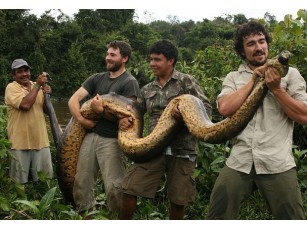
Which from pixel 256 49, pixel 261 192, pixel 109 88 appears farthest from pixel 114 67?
pixel 261 192

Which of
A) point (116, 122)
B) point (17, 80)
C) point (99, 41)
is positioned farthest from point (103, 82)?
point (99, 41)

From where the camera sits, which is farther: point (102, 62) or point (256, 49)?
point (102, 62)

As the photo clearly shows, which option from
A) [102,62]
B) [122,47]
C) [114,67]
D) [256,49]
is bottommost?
[114,67]

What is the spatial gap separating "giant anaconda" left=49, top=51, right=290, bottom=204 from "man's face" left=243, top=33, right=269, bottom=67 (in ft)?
0.84

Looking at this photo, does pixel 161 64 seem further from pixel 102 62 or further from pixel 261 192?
pixel 102 62

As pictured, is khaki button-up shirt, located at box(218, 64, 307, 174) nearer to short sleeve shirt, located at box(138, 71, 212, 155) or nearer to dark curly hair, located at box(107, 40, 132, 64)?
short sleeve shirt, located at box(138, 71, 212, 155)

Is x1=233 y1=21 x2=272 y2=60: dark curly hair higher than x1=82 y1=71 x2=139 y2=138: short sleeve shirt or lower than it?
higher

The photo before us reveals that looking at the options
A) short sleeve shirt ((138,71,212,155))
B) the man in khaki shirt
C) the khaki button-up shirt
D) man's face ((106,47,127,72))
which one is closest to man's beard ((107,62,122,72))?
man's face ((106,47,127,72))

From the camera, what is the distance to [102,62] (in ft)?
143

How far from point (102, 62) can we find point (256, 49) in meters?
40.7

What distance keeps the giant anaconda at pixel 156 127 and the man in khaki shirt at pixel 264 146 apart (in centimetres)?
8

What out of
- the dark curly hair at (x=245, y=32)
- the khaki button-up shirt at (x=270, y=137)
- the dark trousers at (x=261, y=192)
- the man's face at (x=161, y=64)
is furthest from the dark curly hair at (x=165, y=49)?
the dark trousers at (x=261, y=192)

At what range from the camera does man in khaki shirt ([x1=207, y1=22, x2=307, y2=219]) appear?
318 cm

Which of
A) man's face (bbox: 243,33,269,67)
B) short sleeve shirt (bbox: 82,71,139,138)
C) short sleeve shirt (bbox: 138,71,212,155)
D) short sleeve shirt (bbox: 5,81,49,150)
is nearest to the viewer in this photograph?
man's face (bbox: 243,33,269,67)
